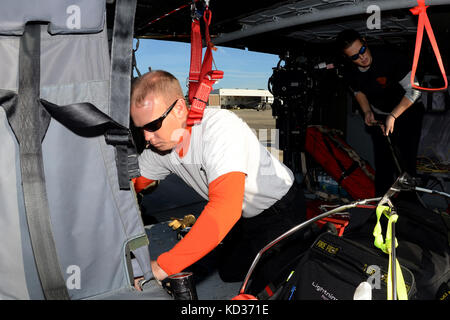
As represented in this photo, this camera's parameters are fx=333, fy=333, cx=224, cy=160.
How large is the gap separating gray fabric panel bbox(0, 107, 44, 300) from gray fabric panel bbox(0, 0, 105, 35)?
21 cm

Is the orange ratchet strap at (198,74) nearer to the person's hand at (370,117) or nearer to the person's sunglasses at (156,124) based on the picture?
the person's sunglasses at (156,124)

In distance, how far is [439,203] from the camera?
413cm

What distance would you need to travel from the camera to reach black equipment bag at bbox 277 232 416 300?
3.92 feet

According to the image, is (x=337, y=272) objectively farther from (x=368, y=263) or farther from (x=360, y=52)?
(x=360, y=52)

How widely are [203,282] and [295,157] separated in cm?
254

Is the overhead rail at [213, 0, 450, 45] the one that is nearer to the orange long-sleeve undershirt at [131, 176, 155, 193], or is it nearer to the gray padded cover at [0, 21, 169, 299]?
the orange long-sleeve undershirt at [131, 176, 155, 193]

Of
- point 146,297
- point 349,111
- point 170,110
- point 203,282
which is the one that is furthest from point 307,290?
point 349,111

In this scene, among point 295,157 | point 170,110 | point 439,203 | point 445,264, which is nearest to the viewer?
point 445,264

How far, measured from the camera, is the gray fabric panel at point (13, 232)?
811 mm

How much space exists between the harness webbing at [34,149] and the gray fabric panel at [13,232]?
0.05 metres

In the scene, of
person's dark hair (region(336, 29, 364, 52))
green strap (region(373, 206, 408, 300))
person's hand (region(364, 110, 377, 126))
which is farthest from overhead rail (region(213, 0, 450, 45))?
green strap (region(373, 206, 408, 300))

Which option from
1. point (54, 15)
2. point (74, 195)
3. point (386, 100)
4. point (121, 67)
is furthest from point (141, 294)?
point (386, 100)

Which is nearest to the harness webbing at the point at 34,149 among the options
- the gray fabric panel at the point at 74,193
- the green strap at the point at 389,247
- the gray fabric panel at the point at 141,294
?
the gray fabric panel at the point at 74,193

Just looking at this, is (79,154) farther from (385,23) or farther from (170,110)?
(385,23)
